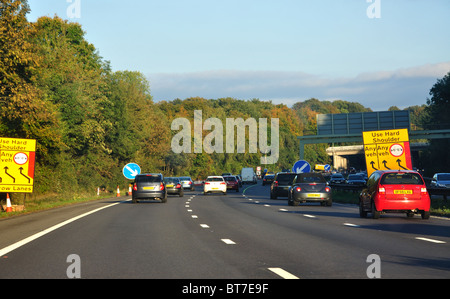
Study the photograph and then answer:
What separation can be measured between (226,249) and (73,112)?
40.4 metres

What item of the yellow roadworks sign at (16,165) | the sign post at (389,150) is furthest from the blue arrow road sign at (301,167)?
the yellow roadworks sign at (16,165)

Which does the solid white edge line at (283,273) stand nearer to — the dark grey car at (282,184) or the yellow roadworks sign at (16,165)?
the yellow roadworks sign at (16,165)

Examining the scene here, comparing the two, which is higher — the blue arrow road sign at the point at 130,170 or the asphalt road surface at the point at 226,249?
the blue arrow road sign at the point at 130,170

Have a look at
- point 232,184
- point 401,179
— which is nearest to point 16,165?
point 401,179

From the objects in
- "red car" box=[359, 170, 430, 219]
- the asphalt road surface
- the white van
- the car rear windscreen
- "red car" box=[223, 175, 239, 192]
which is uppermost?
the white van

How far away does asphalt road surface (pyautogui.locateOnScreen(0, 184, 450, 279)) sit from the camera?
9.69 metres

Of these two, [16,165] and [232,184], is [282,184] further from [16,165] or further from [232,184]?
[232,184]

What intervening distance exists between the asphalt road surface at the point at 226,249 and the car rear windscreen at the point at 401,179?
1472 millimetres

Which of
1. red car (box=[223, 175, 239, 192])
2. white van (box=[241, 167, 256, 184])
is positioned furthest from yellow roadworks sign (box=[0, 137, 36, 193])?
white van (box=[241, 167, 256, 184])

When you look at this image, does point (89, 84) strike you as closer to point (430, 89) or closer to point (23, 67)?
point (23, 67)

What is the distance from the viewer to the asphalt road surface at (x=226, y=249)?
31.8 feet

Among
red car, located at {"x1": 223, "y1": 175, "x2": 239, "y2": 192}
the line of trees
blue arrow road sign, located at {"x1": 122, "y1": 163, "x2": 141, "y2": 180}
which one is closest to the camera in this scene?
the line of trees

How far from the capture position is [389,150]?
3372cm

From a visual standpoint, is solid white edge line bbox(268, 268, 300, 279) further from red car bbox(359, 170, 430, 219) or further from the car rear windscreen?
the car rear windscreen
